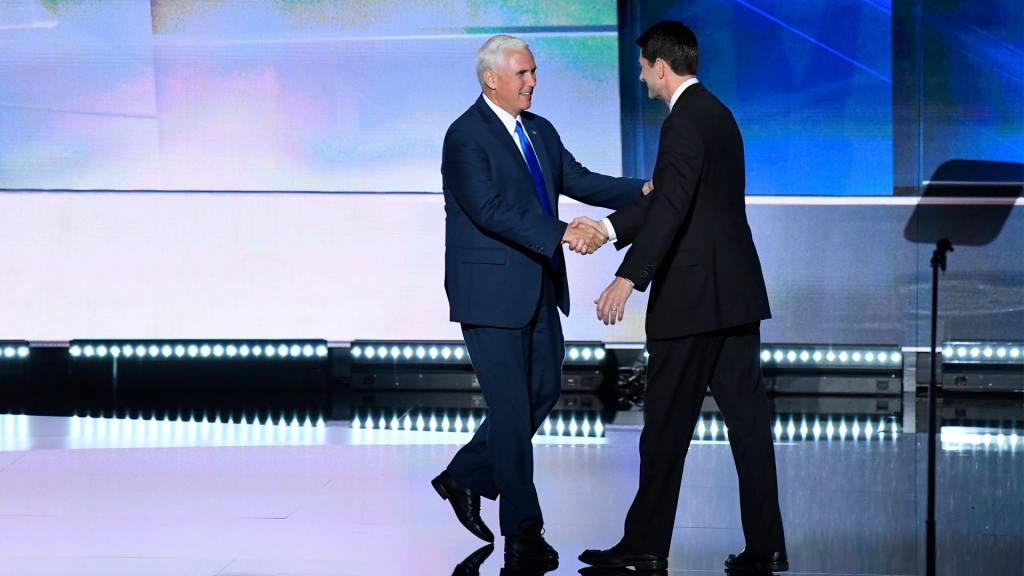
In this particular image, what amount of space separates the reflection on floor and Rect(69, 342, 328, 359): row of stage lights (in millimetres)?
959

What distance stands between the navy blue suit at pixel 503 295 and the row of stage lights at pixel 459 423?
1691mm

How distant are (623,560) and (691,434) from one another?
1.07 feet

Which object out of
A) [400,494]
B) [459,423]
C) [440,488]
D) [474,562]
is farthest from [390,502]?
[459,423]

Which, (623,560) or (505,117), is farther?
(505,117)

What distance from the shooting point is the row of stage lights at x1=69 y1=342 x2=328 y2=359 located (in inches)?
238

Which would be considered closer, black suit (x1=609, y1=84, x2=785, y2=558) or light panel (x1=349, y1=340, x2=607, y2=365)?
black suit (x1=609, y1=84, x2=785, y2=558)

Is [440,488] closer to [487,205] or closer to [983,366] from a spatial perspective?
[487,205]

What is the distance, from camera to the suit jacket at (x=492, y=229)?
2791 millimetres

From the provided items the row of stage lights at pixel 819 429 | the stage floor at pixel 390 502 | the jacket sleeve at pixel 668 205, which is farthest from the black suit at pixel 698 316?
the row of stage lights at pixel 819 429

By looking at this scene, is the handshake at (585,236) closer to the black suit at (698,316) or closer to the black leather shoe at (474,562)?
the black suit at (698,316)

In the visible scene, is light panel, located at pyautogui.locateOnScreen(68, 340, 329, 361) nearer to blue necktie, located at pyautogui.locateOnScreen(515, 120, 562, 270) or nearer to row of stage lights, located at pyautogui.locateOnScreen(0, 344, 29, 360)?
row of stage lights, located at pyautogui.locateOnScreen(0, 344, 29, 360)

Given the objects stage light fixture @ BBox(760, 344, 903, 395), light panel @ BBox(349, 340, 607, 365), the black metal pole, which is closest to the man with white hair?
the black metal pole

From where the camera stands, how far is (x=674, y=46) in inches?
104

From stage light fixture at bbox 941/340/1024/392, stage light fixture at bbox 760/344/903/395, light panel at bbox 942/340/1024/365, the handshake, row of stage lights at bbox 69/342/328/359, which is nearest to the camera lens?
the handshake
